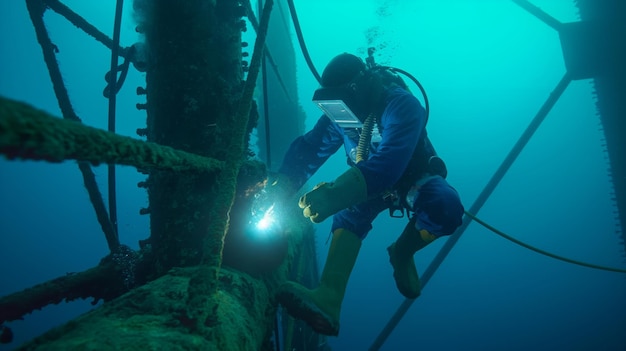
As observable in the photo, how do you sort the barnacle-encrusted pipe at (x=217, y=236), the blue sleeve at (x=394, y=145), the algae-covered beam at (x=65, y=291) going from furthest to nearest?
the blue sleeve at (x=394, y=145)
the algae-covered beam at (x=65, y=291)
the barnacle-encrusted pipe at (x=217, y=236)

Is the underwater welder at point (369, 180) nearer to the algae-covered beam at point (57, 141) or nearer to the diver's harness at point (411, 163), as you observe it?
the diver's harness at point (411, 163)

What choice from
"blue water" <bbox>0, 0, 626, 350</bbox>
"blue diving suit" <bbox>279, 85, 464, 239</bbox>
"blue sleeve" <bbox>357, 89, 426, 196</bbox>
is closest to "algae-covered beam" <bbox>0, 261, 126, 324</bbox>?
"blue diving suit" <bbox>279, 85, 464, 239</bbox>

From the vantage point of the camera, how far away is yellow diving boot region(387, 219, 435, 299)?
2.77m

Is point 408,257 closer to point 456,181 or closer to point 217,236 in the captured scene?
point 217,236


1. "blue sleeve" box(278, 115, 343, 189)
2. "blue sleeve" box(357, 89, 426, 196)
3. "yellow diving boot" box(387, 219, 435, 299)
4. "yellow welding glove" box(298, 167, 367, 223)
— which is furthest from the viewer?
"blue sleeve" box(278, 115, 343, 189)

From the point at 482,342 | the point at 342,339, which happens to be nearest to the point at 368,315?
the point at 342,339

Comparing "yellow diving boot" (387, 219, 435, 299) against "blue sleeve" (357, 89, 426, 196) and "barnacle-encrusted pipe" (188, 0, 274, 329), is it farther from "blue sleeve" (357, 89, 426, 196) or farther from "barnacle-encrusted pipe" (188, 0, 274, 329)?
"barnacle-encrusted pipe" (188, 0, 274, 329)

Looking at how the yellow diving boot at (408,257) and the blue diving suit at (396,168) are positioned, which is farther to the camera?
the yellow diving boot at (408,257)

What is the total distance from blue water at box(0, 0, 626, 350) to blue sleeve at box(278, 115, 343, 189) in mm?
55295

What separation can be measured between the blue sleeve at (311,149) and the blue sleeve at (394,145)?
1.05 meters

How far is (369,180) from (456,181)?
3212 inches

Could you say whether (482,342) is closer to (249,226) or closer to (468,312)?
(468,312)

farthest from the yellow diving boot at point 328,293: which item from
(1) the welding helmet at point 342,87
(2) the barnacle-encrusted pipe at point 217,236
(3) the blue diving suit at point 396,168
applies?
(1) the welding helmet at point 342,87

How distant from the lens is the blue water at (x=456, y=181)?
56.9 meters
